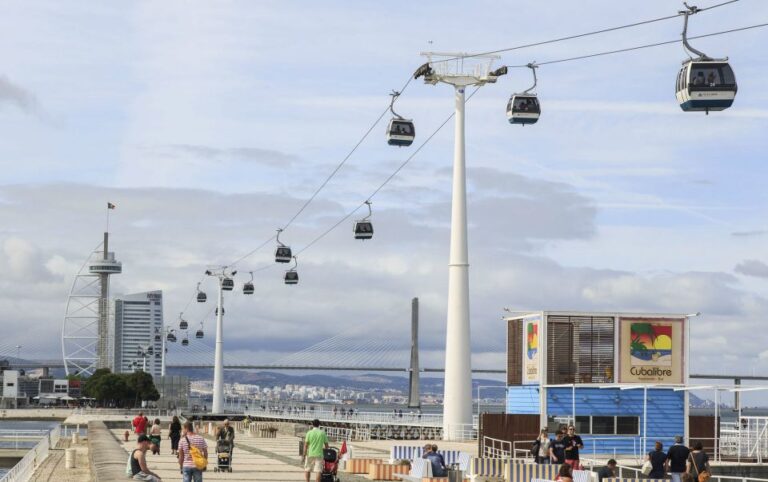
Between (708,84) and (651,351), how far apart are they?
89.6 ft

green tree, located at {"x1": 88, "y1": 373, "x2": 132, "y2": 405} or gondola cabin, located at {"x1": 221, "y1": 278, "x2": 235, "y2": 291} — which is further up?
gondola cabin, located at {"x1": 221, "y1": 278, "x2": 235, "y2": 291}

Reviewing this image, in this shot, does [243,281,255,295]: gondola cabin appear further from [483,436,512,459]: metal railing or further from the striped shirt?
the striped shirt

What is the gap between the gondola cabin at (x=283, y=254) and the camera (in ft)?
222

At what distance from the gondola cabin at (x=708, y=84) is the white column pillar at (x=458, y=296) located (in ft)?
83.0

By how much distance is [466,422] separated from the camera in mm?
54562

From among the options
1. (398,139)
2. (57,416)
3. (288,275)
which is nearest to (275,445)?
(288,275)

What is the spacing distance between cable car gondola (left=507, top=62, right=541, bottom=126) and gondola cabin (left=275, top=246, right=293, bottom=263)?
97.8 ft

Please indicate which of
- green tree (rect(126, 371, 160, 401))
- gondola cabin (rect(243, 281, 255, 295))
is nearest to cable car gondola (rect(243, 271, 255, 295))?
gondola cabin (rect(243, 281, 255, 295))

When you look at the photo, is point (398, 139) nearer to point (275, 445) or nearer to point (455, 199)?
point (455, 199)

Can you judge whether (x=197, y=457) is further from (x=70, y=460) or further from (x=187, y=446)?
(x=70, y=460)

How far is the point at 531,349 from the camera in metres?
52.4

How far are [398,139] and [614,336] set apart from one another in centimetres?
1360

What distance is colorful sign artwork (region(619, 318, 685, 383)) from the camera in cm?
5219

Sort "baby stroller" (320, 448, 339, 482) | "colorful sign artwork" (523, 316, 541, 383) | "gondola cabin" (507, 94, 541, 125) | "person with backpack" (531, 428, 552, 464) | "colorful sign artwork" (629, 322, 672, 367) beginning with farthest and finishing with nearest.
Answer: "colorful sign artwork" (629, 322, 672, 367), "colorful sign artwork" (523, 316, 541, 383), "gondola cabin" (507, 94, 541, 125), "person with backpack" (531, 428, 552, 464), "baby stroller" (320, 448, 339, 482)
